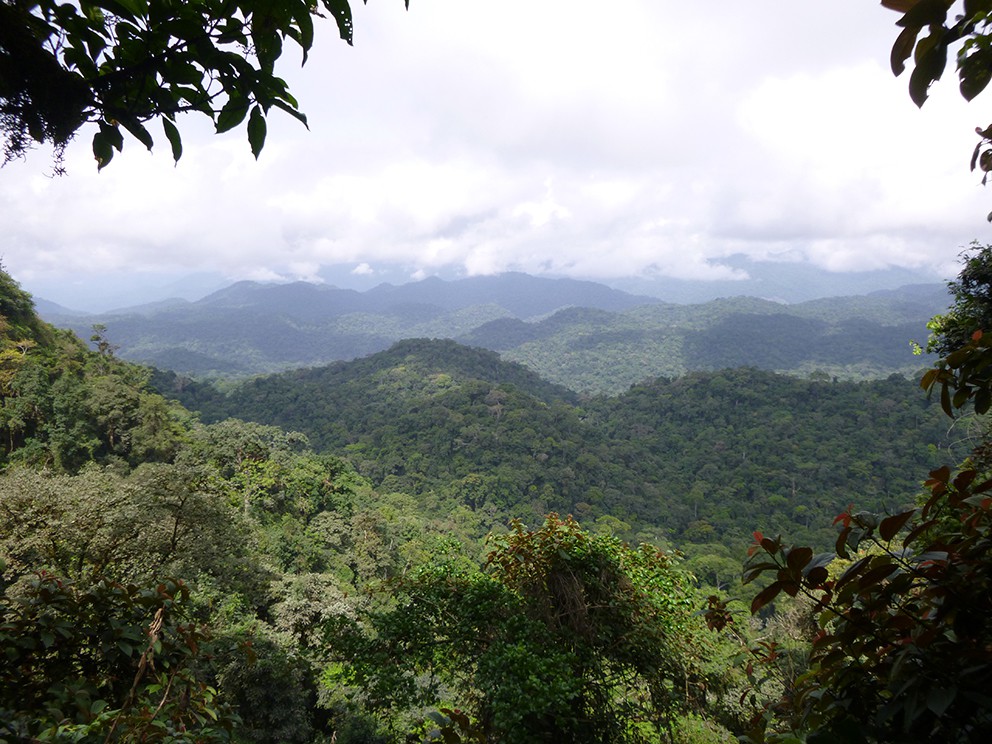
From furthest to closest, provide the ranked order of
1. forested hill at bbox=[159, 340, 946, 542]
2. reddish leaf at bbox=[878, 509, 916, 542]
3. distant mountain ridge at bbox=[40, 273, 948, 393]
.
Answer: distant mountain ridge at bbox=[40, 273, 948, 393] < forested hill at bbox=[159, 340, 946, 542] < reddish leaf at bbox=[878, 509, 916, 542]

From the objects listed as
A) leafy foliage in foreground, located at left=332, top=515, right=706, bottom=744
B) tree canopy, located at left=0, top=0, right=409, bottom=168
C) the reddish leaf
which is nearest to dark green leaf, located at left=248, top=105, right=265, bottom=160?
tree canopy, located at left=0, top=0, right=409, bottom=168

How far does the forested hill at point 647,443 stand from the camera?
1484 inches

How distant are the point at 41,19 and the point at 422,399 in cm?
6215

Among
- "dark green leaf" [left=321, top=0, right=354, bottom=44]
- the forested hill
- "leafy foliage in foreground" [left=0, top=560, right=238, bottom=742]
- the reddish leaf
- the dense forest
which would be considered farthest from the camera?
the forested hill

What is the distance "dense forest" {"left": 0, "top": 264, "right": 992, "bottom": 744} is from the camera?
132 cm

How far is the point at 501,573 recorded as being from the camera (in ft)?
15.5

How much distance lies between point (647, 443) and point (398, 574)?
48450 millimetres

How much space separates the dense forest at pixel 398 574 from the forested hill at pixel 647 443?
1.03ft

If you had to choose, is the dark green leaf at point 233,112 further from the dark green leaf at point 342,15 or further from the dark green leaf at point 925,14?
the dark green leaf at point 925,14

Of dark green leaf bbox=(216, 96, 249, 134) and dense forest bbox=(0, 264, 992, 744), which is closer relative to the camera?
dark green leaf bbox=(216, 96, 249, 134)

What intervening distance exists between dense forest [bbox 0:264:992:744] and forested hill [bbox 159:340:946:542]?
315 mm

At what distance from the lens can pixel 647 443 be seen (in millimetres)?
54531

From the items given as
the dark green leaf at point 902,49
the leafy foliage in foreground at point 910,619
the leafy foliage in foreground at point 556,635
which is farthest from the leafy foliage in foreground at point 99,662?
the leafy foliage in foreground at point 556,635

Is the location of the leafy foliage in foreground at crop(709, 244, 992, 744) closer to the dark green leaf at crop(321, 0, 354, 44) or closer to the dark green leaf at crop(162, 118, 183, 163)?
the dark green leaf at crop(321, 0, 354, 44)
